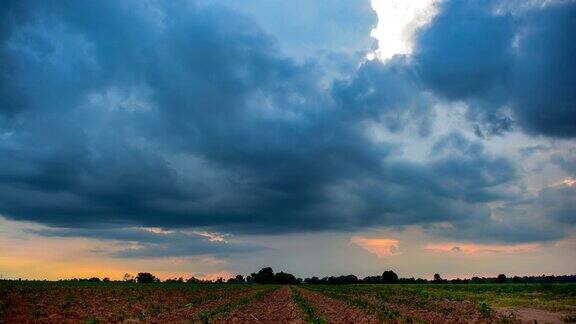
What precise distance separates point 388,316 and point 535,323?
358 inches

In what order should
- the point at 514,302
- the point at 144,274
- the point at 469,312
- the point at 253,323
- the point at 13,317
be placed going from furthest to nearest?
1. the point at 144,274
2. the point at 514,302
3. the point at 469,312
4. the point at 253,323
5. the point at 13,317

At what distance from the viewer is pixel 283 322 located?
1096 inches

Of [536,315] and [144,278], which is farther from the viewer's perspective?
[144,278]

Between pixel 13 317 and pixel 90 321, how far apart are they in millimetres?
3788

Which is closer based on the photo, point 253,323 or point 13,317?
point 13,317

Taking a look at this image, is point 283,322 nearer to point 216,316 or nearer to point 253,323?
point 253,323

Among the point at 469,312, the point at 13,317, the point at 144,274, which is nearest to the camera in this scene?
the point at 13,317

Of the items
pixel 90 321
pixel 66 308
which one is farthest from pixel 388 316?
pixel 66 308

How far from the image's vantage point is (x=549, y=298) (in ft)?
136

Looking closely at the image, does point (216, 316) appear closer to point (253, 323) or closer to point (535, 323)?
point (253, 323)

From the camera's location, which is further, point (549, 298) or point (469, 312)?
point (549, 298)

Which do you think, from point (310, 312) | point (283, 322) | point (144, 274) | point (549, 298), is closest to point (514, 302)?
point (549, 298)

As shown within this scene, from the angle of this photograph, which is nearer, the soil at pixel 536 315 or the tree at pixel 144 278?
the soil at pixel 536 315

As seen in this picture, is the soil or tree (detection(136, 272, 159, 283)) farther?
tree (detection(136, 272, 159, 283))
